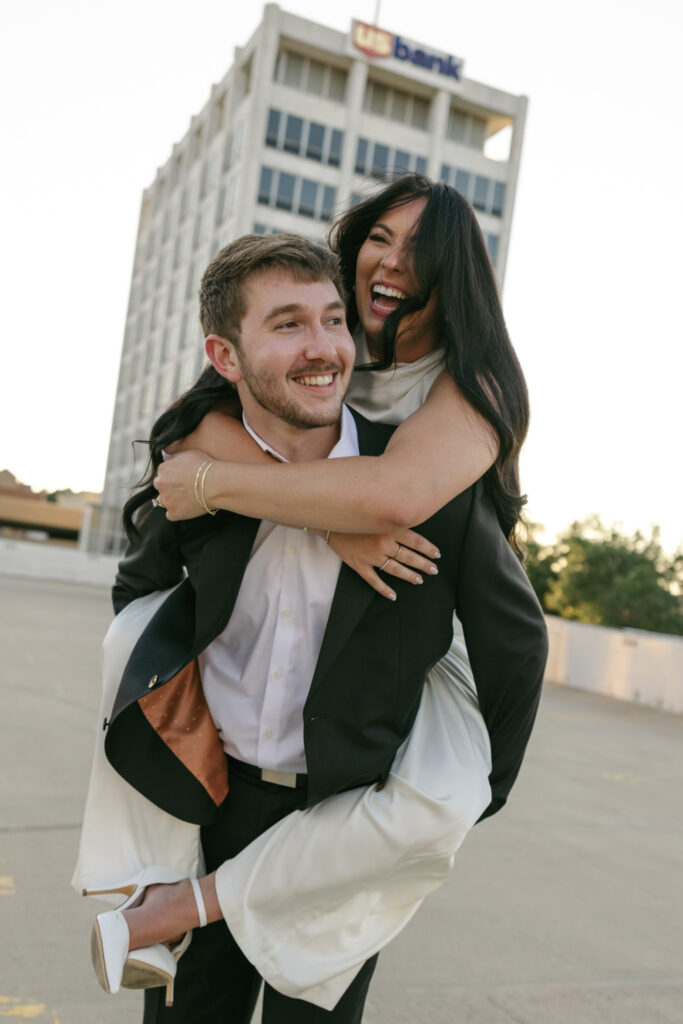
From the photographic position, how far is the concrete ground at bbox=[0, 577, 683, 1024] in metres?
3.19

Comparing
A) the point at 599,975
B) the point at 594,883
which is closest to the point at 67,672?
the point at 594,883

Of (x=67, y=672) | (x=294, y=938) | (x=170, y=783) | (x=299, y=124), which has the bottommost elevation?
(x=67, y=672)

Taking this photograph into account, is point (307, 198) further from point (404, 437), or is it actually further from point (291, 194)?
point (404, 437)

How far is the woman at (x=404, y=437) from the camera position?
1.89 meters

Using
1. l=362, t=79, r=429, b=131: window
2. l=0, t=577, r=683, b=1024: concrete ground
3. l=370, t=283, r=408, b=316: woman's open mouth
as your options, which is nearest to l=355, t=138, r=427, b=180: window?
l=362, t=79, r=429, b=131: window

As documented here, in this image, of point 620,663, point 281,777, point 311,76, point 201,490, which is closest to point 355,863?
point 281,777

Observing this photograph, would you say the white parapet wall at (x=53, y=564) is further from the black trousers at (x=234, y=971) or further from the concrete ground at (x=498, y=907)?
the black trousers at (x=234, y=971)

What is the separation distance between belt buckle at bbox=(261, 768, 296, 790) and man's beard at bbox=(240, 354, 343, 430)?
0.72 m

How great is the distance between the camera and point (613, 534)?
5356 cm

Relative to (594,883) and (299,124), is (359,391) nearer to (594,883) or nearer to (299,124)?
(594,883)

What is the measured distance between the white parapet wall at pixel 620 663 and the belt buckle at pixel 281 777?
1201 centimetres

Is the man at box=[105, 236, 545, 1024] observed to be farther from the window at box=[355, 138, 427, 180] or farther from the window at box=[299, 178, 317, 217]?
the window at box=[355, 138, 427, 180]

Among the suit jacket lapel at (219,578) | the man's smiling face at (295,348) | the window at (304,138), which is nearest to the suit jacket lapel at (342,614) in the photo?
the suit jacket lapel at (219,578)

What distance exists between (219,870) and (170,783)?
0.21 m
